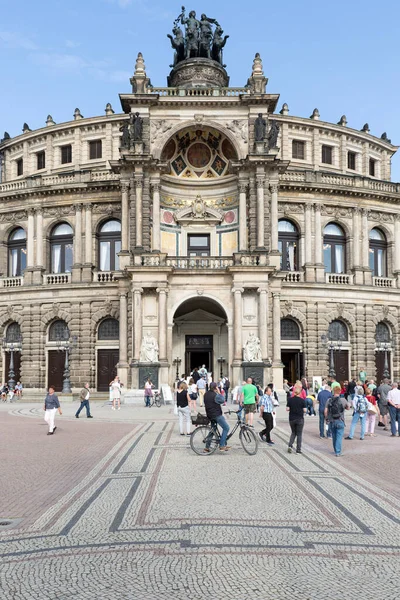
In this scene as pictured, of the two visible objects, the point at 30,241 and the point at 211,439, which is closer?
the point at 211,439

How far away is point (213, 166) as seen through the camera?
1726 inches

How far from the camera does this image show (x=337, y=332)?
4644 centimetres

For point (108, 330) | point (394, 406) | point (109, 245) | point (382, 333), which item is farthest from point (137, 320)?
point (382, 333)

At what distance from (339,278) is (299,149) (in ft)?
43.7

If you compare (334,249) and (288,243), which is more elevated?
(288,243)

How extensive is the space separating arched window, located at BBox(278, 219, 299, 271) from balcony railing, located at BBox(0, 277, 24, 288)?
69.4 ft

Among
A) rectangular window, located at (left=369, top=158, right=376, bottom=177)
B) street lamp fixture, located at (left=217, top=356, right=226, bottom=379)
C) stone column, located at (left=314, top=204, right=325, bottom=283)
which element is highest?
rectangular window, located at (left=369, top=158, right=376, bottom=177)

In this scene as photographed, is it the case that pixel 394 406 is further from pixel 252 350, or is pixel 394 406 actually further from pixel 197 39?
pixel 197 39

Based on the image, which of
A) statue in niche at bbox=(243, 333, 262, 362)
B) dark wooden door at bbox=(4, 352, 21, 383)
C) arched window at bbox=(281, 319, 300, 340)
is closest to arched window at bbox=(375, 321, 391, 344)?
arched window at bbox=(281, 319, 300, 340)

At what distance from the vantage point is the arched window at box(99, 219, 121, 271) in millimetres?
46594

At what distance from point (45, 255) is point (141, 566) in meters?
41.7

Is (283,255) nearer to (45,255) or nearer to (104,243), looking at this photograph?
(104,243)

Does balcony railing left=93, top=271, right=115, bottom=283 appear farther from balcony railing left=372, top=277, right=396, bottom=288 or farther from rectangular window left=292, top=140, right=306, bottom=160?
balcony railing left=372, top=277, right=396, bottom=288

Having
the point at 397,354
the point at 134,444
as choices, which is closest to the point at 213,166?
the point at 397,354
